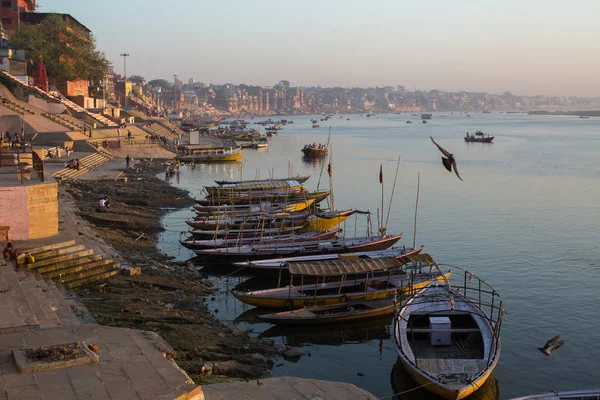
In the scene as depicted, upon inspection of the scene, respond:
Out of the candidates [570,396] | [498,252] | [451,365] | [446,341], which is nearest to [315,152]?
[498,252]

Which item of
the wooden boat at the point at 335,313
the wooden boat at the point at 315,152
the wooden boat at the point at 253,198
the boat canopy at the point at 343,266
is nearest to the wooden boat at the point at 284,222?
the wooden boat at the point at 253,198

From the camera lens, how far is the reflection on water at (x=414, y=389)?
43.5 feet

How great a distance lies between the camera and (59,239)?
17766 millimetres

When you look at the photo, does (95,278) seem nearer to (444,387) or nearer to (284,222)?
(444,387)

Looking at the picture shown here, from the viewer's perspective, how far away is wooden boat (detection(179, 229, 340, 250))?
24.1m

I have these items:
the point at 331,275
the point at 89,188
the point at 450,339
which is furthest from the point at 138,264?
the point at 89,188

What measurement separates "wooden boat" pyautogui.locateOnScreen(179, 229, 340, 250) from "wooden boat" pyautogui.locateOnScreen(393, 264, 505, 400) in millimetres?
8280

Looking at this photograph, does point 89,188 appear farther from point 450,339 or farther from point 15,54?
point 15,54

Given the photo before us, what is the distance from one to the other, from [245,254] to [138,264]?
3922mm

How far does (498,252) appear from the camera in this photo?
86.0 ft

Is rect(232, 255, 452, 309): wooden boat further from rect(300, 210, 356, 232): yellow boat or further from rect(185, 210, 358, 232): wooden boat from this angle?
rect(300, 210, 356, 232): yellow boat

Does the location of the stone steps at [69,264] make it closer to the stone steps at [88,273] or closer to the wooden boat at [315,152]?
the stone steps at [88,273]

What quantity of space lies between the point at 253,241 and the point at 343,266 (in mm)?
6714

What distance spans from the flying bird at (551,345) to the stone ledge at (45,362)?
10.8 meters
